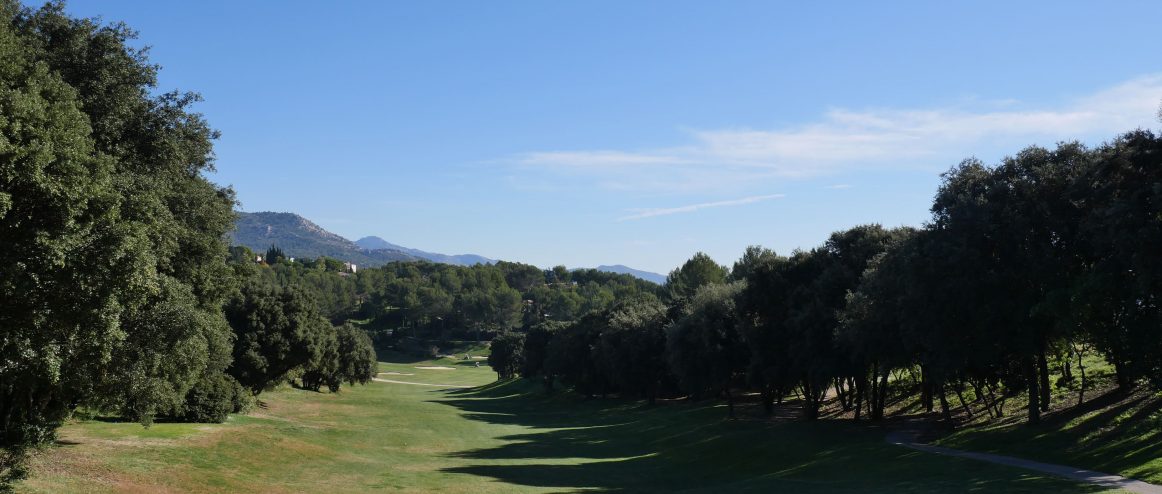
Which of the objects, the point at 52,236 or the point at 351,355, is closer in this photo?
the point at 52,236

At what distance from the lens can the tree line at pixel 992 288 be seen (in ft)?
91.4

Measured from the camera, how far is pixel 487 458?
50.5 m

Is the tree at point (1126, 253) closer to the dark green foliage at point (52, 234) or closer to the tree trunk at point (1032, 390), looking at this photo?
the tree trunk at point (1032, 390)

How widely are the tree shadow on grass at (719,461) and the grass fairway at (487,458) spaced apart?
0.40 feet

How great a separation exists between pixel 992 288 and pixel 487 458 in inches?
1213

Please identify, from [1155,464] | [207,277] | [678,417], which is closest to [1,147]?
[207,277]

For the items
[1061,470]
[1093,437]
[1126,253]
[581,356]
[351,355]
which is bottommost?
[1061,470]

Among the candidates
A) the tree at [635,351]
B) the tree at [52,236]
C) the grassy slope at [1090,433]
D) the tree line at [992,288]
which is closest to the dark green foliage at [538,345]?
the tree at [635,351]

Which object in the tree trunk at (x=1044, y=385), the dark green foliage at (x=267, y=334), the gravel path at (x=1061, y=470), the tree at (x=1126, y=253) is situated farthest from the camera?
the dark green foliage at (x=267, y=334)

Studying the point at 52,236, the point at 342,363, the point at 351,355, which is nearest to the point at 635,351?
the point at 351,355

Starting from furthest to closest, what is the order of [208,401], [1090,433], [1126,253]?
[208,401] < [1090,433] < [1126,253]

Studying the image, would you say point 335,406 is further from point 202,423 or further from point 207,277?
point 207,277

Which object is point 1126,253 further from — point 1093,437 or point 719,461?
point 719,461

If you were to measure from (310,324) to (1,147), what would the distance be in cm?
5341
